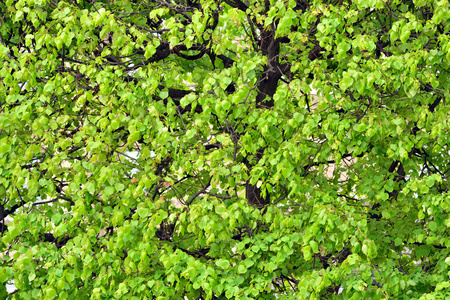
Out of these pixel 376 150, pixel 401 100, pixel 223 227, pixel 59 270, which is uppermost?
pixel 401 100

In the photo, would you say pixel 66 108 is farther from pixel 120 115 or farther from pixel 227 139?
pixel 227 139

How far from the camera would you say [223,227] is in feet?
23.4

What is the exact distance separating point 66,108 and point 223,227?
3494 mm

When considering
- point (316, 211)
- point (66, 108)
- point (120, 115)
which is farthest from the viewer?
point (66, 108)

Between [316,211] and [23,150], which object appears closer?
[316,211]

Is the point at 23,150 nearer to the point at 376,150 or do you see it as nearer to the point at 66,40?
the point at 66,40

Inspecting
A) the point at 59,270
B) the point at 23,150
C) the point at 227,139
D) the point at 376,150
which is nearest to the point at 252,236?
the point at 227,139

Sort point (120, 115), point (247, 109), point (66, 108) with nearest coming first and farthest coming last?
point (120, 115) < point (247, 109) < point (66, 108)

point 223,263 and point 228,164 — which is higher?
point 228,164

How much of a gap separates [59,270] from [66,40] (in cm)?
327

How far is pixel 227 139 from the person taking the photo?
742cm

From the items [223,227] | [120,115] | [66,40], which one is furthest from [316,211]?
[66,40]

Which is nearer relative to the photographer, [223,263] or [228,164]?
[223,263]

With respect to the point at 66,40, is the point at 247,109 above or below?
below
